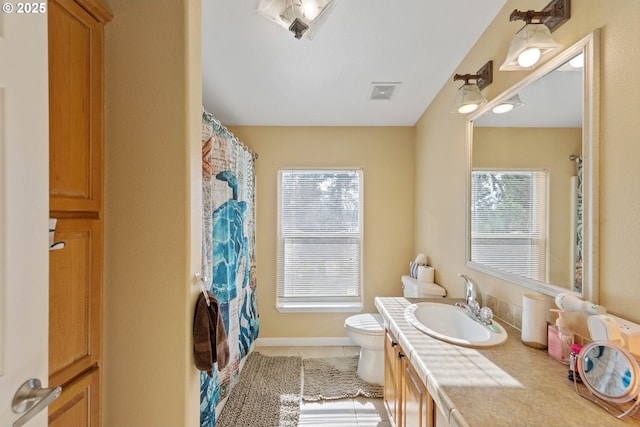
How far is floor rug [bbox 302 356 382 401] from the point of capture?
6.83ft

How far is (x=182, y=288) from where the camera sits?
107 centimetres

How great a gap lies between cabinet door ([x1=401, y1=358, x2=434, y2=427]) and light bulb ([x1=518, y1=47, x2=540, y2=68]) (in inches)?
52.8

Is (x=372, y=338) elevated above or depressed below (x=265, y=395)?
above

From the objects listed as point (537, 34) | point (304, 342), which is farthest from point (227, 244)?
point (537, 34)

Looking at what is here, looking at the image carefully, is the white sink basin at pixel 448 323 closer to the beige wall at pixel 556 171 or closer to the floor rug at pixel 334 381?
the beige wall at pixel 556 171

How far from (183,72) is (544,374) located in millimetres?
1680

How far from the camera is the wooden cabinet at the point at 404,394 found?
1053 millimetres

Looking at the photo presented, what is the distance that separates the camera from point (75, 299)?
91 cm

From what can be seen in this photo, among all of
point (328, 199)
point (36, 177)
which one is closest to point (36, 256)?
point (36, 177)

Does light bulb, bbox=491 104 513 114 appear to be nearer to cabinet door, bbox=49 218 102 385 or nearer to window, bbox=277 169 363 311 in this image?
window, bbox=277 169 363 311

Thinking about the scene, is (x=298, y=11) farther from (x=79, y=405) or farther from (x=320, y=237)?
(x=320, y=237)

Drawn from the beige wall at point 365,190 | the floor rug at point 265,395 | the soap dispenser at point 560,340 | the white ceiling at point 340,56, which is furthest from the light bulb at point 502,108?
the floor rug at point 265,395

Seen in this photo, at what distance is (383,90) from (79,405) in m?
2.48

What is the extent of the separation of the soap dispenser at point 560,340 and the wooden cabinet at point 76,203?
1663mm
